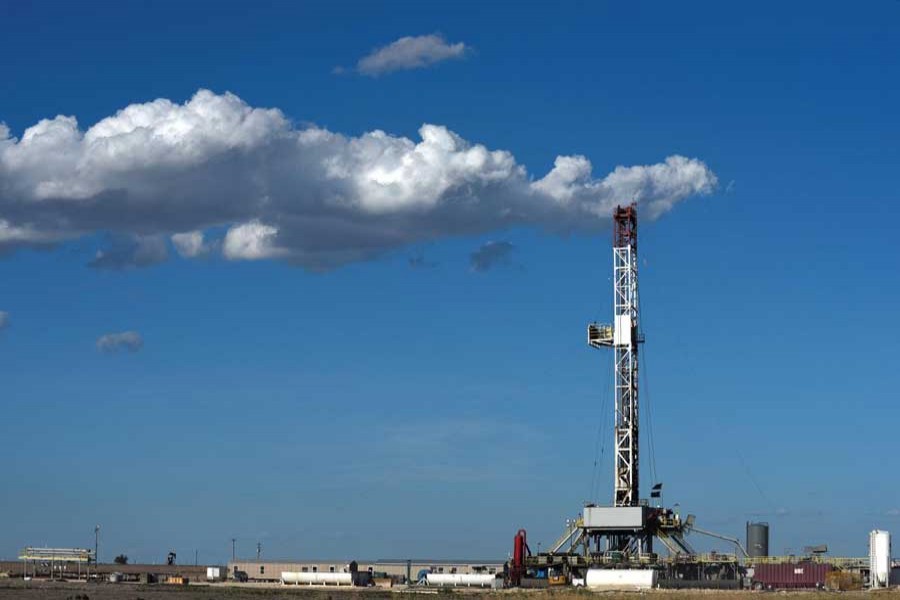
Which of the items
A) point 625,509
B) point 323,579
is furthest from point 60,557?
point 625,509

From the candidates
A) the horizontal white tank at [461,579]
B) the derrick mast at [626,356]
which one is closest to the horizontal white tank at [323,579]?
the horizontal white tank at [461,579]

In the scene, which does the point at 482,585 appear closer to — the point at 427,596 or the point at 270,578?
the point at 427,596

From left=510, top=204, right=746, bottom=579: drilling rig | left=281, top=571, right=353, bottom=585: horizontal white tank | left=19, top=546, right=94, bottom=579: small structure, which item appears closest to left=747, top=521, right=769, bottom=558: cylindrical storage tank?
left=510, top=204, right=746, bottom=579: drilling rig

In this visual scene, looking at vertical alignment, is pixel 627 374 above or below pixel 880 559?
above

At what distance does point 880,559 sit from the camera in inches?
3967

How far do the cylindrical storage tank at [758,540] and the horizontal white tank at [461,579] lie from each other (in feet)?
75.2

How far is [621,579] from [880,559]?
20396mm

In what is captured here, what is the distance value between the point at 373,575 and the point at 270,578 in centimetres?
1434

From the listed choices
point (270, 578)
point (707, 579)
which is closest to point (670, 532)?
point (707, 579)

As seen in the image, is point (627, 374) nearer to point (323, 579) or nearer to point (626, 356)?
point (626, 356)

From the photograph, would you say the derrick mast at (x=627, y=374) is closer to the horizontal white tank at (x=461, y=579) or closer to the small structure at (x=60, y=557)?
the horizontal white tank at (x=461, y=579)

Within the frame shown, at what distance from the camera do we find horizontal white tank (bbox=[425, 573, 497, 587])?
388 feet

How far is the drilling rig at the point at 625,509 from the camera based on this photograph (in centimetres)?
10600

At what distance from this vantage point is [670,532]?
10800 centimetres
